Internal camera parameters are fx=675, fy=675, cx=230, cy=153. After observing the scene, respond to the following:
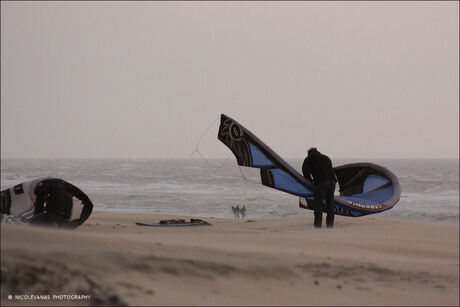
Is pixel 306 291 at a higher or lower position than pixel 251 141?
lower

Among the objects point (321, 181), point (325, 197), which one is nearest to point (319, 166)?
point (321, 181)

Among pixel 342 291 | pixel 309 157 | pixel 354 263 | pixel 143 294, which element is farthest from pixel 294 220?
pixel 143 294

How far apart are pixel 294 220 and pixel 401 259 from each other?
197 inches

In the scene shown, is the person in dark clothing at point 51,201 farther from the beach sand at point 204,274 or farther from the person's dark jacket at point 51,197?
the beach sand at point 204,274

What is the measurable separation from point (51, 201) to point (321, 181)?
14.2ft

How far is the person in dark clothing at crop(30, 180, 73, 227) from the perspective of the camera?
29.8 ft

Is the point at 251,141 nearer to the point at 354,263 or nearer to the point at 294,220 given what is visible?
the point at 294,220

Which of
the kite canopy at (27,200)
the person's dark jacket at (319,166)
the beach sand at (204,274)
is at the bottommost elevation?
the beach sand at (204,274)

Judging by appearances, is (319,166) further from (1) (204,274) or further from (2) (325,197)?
(1) (204,274)

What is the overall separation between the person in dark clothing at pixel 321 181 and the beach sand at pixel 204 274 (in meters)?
3.60

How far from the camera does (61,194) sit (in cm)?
916

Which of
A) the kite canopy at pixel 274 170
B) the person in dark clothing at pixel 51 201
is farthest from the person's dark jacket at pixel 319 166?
the person in dark clothing at pixel 51 201

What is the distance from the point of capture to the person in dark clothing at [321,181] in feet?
35.7

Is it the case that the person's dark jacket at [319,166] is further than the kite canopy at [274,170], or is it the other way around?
the kite canopy at [274,170]
